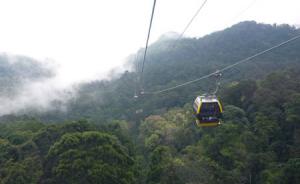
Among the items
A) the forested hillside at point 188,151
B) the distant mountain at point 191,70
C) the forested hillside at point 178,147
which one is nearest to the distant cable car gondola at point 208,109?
the forested hillside at point 178,147

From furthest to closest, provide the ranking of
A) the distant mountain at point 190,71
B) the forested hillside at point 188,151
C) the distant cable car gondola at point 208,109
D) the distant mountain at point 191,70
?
the distant mountain at point 191,70 < the distant mountain at point 190,71 < the forested hillside at point 188,151 < the distant cable car gondola at point 208,109

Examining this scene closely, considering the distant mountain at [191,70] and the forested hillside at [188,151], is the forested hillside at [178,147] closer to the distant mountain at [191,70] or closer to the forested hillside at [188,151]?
the forested hillside at [188,151]

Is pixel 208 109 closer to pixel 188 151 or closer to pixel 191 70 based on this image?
pixel 188 151

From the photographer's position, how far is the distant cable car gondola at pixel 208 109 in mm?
13312

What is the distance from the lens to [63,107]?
70625 mm

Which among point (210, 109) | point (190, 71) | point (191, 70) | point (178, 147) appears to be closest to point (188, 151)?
point (178, 147)

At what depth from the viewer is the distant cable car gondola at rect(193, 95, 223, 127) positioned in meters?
13.3

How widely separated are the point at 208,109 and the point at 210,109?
0.27 ft

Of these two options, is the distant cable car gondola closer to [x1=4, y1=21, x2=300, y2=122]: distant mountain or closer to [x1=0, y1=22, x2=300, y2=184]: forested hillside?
[x1=0, y1=22, x2=300, y2=184]: forested hillside

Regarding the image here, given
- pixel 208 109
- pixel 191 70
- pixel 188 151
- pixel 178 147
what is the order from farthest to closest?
pixel 191 70
pixel 178 147
pixel 188 151
pixel 208 109

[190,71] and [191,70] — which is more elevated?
[191,70]

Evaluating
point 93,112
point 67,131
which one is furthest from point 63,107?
point 67,131

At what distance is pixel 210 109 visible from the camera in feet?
44.3

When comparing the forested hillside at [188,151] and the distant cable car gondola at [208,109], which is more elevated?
the distant cable car gondola at [208,109]
